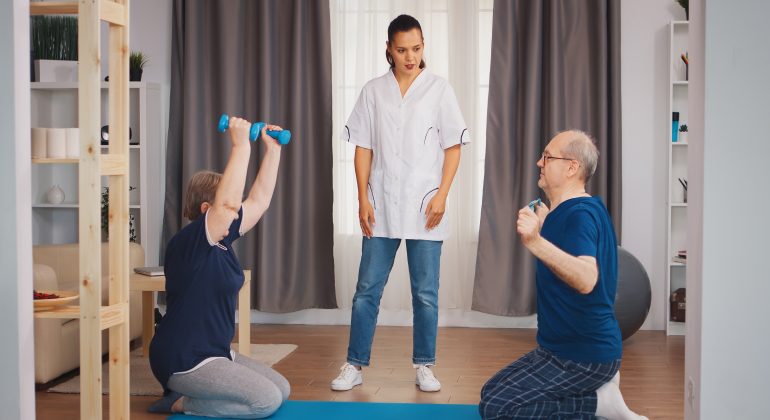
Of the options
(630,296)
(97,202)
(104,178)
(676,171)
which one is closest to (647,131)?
(676,171)

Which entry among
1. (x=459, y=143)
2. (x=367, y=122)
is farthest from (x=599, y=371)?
(x=367, y=122)

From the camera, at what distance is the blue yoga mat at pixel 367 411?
2152 mm

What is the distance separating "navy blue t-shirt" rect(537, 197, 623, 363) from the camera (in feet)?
5.87

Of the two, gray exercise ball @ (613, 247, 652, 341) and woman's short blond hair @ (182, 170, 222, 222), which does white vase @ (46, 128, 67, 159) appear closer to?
woman's short blond hair @ (182, 170, 222, 222)

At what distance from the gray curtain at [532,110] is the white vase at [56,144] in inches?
92.1

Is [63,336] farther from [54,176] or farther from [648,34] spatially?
[648,34]

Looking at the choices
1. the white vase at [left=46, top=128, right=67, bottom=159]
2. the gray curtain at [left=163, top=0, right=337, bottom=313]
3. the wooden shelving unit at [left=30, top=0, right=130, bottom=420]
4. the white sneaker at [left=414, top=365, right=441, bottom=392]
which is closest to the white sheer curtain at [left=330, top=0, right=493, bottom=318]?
the gray curtain at [left=163, top=0, right=337, bottom=313]

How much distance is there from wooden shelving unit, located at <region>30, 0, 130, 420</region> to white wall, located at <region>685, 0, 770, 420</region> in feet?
5.06

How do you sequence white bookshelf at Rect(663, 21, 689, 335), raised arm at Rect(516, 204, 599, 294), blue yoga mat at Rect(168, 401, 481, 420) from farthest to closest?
white bookshelf at Rect(663, 21, 689, 335) < blue yoga mat at Rect(168, 401, 481, 420) < raised arm at Rect(516, 204, 599, 294)

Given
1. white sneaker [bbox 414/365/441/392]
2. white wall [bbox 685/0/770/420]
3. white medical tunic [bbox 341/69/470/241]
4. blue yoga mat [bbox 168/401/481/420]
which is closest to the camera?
white wall [bbox 685/0/770/420]

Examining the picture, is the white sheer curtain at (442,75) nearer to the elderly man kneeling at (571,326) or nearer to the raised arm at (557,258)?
the elderly man kneeling at (571,326)

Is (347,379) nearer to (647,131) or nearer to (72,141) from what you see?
(72,141)

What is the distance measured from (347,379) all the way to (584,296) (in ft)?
3.63

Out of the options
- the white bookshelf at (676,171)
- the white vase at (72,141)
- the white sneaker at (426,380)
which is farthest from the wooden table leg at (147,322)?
the white bookshelf at (676,171)
